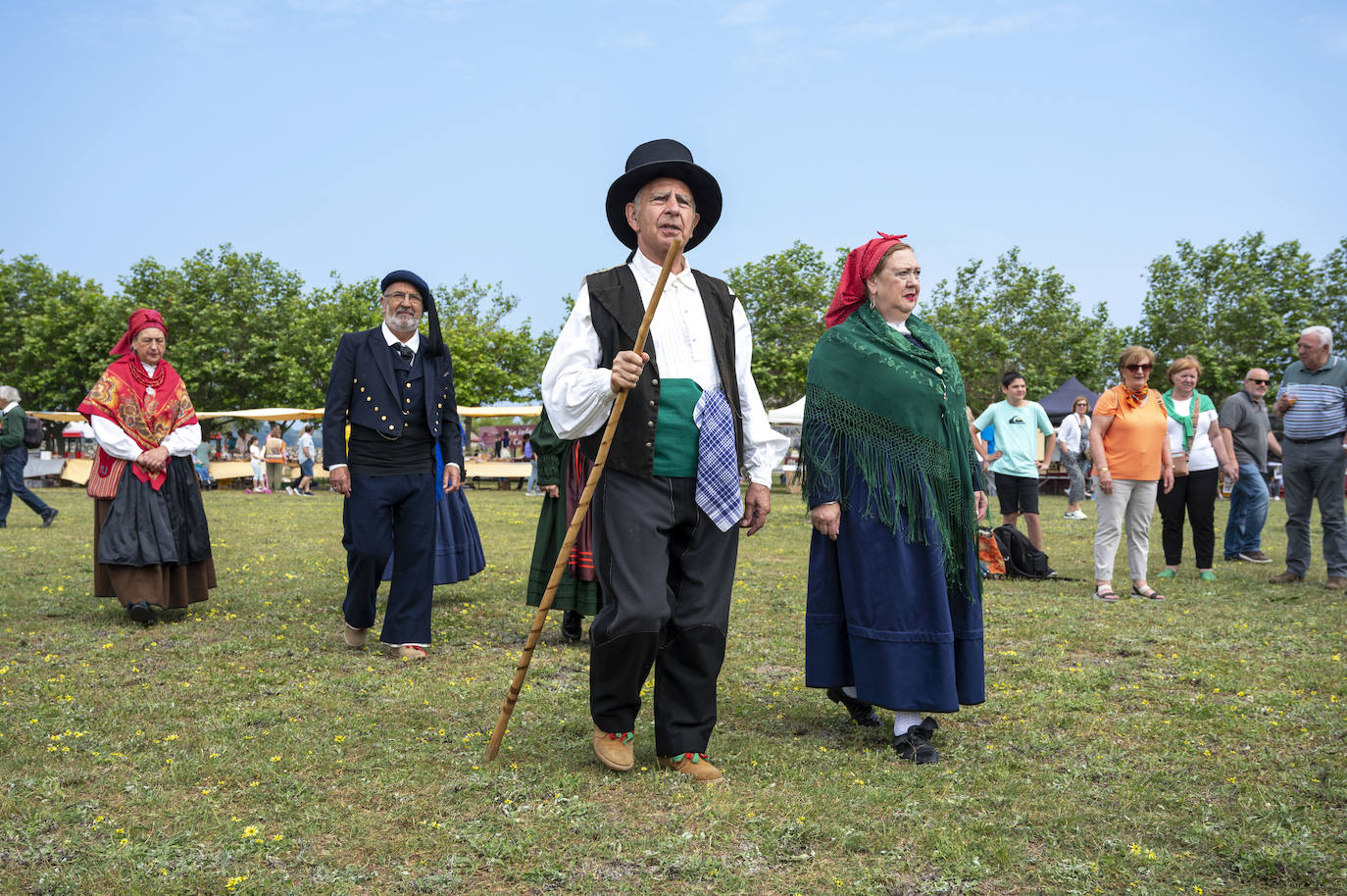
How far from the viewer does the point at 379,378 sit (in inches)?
227

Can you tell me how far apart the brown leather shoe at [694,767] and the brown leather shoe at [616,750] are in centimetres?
14

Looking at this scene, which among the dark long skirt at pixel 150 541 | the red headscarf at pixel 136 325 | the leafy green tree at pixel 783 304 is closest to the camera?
the dark long skirt at pixel 150 541

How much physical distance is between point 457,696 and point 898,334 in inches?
104

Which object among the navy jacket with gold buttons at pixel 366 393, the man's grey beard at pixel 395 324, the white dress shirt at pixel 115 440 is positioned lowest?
the white dress shirt at pixel 115 440

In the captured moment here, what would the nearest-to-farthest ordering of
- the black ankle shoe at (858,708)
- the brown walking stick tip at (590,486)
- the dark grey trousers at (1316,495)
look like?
the brown walking stick tip at (590,486), the black ankle shoe at (858,708), the dark grey trousers at (1316,495)

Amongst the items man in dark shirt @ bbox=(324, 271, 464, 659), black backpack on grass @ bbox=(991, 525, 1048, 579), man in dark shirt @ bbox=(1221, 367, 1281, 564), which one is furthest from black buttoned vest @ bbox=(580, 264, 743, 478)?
man in dark shirt @ bbox=(1221, 367, 1281, 564)

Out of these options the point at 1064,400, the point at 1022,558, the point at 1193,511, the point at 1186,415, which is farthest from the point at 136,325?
the point at 1064,400

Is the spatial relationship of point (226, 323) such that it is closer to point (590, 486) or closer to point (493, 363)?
point (493, 363)

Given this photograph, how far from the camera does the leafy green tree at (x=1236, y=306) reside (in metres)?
41.5

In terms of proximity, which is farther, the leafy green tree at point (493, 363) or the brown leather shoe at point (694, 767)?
the leafy green tree at point (493, 363)

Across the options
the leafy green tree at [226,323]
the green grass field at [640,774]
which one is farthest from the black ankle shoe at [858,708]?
the leafy green tree at [226,323]

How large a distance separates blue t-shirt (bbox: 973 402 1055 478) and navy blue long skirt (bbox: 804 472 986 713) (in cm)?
565

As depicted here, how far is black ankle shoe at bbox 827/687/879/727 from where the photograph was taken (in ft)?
14.3

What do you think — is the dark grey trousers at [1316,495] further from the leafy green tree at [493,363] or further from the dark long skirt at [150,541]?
the leafy green tree at [493,363]
